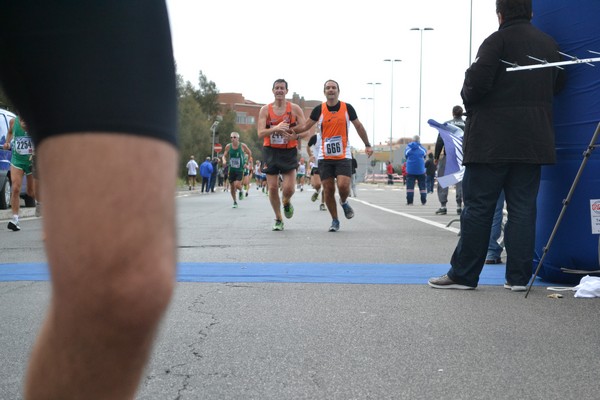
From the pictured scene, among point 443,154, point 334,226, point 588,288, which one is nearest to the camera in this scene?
point 588,288

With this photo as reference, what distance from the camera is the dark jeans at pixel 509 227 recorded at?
588 centimetres

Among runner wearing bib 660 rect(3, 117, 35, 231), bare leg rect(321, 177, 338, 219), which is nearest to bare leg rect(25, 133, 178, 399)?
bare leg rect(321, 177, 338, 219)

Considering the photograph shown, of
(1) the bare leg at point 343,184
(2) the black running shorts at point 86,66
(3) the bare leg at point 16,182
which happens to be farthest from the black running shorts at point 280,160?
(2) the black running shorts at point 86,66

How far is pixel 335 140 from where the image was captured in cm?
1170

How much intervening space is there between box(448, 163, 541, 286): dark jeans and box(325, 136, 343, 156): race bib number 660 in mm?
5786

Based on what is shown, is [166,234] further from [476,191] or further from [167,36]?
[476,191]

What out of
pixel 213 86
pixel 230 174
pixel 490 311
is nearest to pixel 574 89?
pixel 490 311

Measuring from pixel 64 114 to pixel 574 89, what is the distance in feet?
17.7

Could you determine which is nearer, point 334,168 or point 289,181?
point 289,181

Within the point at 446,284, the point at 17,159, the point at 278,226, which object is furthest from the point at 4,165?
the point at 446,284

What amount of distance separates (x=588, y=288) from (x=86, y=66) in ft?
16.6

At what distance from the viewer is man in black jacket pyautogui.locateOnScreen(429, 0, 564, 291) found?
579cm

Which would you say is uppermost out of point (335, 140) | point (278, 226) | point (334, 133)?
point (334, 133)

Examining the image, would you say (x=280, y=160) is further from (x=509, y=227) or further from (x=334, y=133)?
(x=509, y=227)
